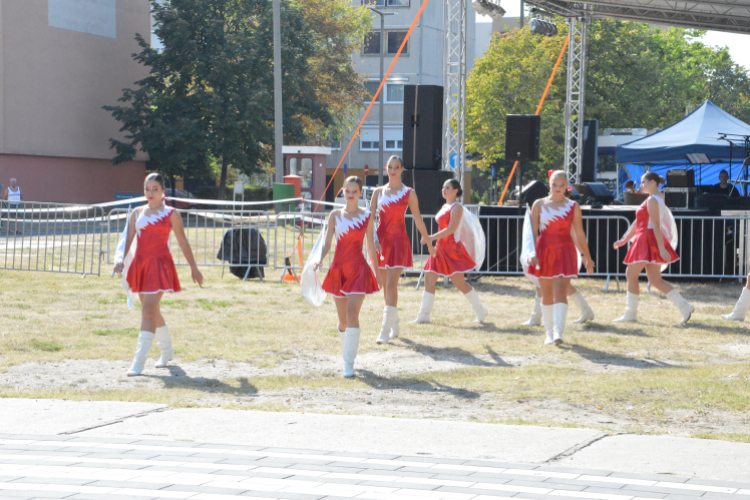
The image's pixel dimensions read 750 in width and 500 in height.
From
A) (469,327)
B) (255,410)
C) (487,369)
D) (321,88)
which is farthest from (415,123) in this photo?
(321,88)

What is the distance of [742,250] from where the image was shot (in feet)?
48.6

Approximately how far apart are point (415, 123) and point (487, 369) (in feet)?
24.2

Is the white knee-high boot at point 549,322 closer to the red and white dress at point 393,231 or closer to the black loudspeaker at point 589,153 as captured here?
the red and white dress at point 393,231

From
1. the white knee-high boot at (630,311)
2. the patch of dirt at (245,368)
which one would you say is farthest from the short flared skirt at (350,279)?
the white knee-high boot at (630,311)

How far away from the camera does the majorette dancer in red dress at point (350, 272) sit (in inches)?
309

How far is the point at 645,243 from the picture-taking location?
10875 mm

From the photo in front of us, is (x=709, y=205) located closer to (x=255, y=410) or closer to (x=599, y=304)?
(x=599, y=304)

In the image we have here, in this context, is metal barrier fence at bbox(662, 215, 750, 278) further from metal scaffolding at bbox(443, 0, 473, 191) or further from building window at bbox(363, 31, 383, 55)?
building window at bbox(363, 31, 383, 55)

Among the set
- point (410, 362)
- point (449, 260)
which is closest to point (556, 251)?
point (449, 260)

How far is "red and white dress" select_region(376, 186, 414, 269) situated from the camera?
971 cm

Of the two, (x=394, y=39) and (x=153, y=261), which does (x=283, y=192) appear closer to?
(x=153, y=261)

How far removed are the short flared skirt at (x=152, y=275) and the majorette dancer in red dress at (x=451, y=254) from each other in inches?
134

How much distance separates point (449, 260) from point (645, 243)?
2392 mm

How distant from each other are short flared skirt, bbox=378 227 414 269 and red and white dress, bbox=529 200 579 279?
4.43ft
